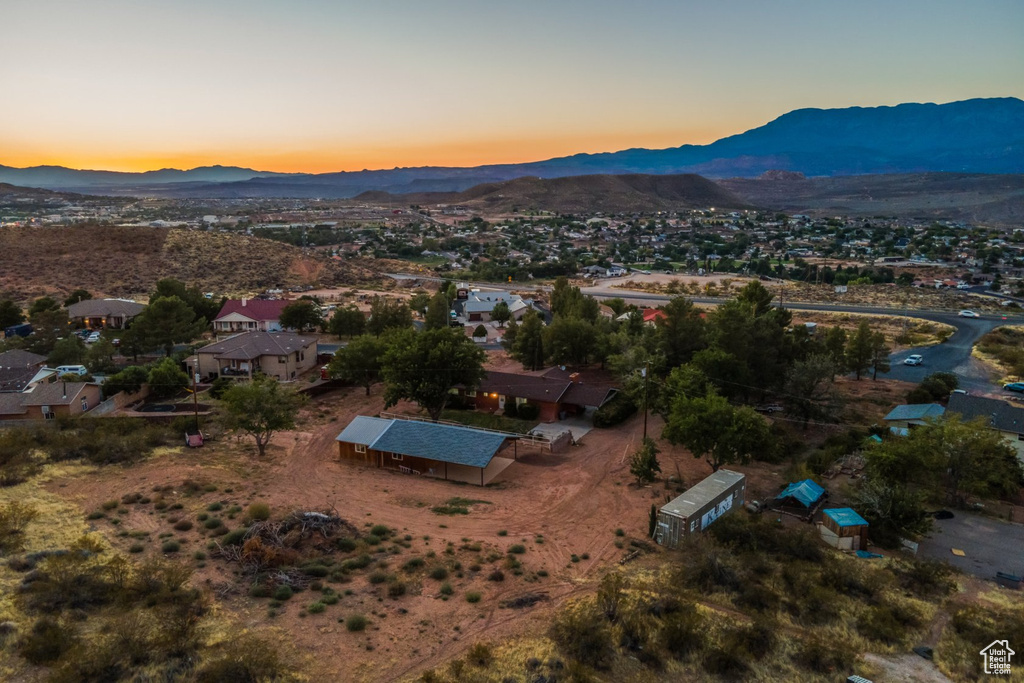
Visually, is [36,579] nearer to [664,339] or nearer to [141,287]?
[664,339]

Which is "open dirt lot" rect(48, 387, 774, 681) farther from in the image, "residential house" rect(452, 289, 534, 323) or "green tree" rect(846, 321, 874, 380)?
"residential house" rect(452, 289, 534, 323)

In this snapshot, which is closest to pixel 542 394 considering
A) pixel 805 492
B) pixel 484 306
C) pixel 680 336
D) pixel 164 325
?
pixel 680 336

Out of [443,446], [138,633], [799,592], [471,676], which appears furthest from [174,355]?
[799,592]

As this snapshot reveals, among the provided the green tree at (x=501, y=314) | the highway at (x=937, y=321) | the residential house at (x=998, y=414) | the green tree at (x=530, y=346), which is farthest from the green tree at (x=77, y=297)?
the residential house at (x=998, y=414)

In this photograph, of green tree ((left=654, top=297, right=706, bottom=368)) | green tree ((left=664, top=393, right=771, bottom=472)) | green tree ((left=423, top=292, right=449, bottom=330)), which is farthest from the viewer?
green tree ((left=423, top=292, right=449, bottom=330))

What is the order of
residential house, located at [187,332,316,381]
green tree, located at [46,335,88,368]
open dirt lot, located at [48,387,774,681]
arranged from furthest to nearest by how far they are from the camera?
residential house, located at [187,332,316,381] < green tree, located at [46,335,88,368] < open dirt lot, located at [48,387,774,681]

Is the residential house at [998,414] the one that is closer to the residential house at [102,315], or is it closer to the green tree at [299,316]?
the green tree at [299,316]

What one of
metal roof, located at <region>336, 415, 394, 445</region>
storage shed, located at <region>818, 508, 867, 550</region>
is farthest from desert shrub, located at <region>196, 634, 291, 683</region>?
storage shed, located at <region>818, 508, 867, 550</region>
